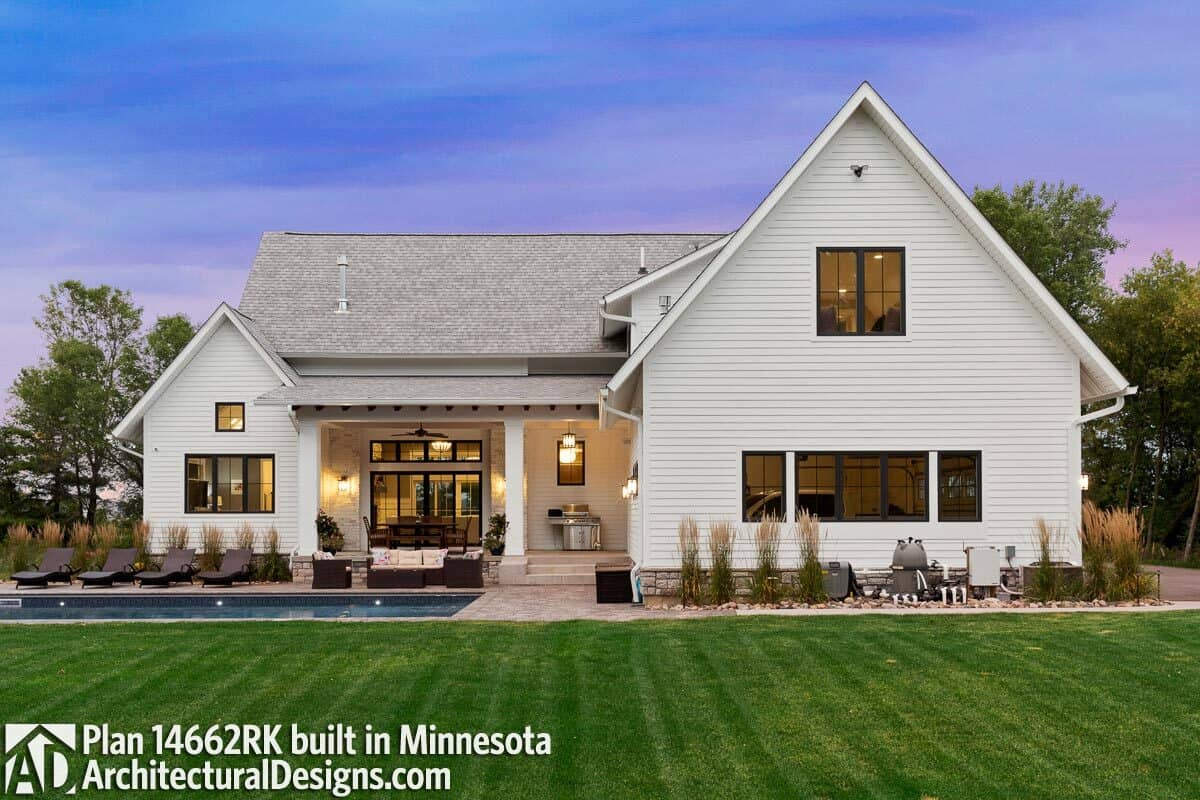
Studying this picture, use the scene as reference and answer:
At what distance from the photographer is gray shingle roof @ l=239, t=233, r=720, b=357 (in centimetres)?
2398

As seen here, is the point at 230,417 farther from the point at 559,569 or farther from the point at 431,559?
the point at 559,569

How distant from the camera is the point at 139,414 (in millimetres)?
22750

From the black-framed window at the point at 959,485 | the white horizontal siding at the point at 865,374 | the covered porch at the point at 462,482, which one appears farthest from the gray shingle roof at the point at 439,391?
the black-framed window at the point at 959,485

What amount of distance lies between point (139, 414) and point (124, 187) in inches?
674

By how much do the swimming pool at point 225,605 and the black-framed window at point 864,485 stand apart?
5.83 m

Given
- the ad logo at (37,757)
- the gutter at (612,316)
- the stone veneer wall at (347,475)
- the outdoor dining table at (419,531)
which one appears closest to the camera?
the ad logo at (37,757)

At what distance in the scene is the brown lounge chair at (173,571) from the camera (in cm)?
2084

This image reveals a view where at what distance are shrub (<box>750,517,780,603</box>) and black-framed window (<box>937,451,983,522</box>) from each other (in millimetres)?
2818

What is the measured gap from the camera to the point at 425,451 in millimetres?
25438

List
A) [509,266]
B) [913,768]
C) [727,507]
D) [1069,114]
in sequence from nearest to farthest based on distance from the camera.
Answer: [913,768] → [727,507] → [509,266] → [1069,114]

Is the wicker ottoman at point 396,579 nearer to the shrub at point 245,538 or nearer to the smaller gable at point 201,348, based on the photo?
the shrub at point 245,538

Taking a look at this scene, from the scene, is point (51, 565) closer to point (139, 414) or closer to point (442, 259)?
point (139, 414)

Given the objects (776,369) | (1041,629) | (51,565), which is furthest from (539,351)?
(1041,629)

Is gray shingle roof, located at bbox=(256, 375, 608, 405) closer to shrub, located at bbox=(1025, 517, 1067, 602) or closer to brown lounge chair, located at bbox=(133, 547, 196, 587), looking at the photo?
brown lounge chair, located at bbox=(133, 547, 196, 587)
